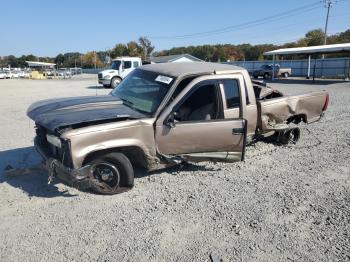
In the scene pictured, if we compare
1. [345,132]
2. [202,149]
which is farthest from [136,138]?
[345,132]

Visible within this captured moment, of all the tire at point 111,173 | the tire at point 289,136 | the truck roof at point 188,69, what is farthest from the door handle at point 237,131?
the tire at point 289,136

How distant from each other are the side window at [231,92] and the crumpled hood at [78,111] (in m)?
1.51

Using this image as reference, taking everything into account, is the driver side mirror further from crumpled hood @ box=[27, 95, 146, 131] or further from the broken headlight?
the broken headlight

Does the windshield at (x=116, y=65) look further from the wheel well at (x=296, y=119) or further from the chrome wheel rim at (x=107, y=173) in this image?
the chrome wheel rim at (x=107, y=173)

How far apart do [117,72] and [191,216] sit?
980 inches

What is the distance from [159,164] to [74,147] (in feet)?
4.60

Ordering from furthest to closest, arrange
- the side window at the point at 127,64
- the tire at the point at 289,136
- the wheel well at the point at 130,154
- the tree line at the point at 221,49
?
the tree line at the point at 221,49 < the side window at the point at 127,64 < the tire at the point at 289,136 < the wheel well at the point at 130,154

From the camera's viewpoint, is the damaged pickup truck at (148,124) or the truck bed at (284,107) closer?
the damaged pickup truck at (148,124)

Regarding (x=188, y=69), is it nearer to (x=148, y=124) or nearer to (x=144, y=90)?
(x=144, y=90)

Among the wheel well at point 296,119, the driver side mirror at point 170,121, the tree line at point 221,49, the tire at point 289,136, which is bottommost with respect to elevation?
the tire at point 289,136

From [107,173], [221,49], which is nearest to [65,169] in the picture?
[107,173]

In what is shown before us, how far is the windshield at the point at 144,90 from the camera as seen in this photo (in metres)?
5.49

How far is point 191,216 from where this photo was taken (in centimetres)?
451

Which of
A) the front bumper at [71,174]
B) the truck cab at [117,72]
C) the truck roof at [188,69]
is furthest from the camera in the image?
the truck cab at [117,72]
